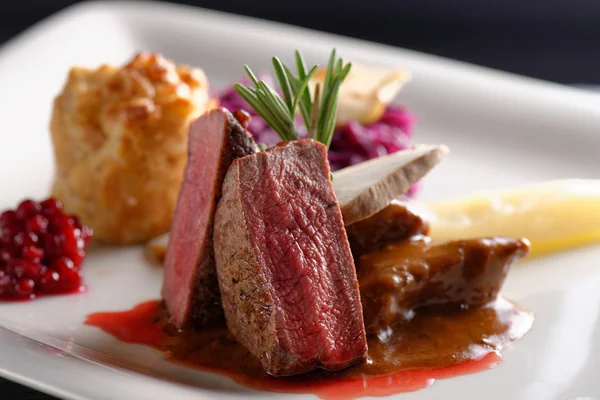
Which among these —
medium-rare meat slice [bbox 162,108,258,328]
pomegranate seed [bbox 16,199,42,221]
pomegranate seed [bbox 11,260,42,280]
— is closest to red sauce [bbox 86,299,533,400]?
medium-rare meat slice [bbox 162,108,258,328]

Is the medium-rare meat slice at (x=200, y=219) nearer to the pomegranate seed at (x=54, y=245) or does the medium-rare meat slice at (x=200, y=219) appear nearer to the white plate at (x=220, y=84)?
the white plate at (x=220, y=84)

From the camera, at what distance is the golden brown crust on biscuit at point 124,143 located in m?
4.82

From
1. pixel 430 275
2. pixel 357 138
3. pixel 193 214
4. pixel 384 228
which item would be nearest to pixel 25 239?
pixel 193 214

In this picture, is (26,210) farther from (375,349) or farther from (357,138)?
(357,138)

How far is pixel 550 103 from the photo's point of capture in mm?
6363

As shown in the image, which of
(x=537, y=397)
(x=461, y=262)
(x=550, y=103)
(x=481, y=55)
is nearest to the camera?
(x=537, y=397)

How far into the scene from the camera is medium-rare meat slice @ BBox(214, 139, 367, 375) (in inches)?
132

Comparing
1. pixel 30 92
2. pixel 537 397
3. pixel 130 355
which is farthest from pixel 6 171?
pixel 537 397

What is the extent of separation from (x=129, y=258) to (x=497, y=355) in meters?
2.15

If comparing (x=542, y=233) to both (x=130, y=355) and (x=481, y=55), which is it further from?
(x=481, y=55)

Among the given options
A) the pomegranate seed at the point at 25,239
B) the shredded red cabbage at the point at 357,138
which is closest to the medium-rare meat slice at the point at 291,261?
the pomegranate seed at the point at 25,239

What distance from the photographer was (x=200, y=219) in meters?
3.78

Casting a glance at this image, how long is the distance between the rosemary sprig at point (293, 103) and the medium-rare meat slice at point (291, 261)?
0.39m

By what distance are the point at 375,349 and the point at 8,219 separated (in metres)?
2.06
